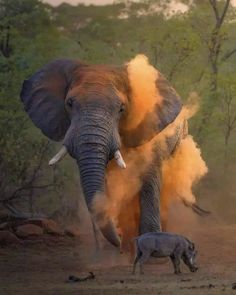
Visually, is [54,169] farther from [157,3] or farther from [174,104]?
[157,3]

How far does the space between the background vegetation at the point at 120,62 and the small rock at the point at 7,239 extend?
1.99 m

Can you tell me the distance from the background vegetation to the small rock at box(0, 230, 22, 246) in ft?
6.52

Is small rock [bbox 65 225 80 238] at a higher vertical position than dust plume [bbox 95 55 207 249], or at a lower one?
lower

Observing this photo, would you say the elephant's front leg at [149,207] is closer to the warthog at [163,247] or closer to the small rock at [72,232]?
the warthog at [163,247]

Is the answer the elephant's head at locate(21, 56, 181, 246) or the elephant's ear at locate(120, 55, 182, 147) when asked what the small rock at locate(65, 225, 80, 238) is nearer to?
the elephant's head at locate(21, 56, 181, 246)

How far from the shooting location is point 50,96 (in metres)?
13.3

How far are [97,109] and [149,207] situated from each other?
2.16m

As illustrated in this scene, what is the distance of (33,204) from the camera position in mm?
20469

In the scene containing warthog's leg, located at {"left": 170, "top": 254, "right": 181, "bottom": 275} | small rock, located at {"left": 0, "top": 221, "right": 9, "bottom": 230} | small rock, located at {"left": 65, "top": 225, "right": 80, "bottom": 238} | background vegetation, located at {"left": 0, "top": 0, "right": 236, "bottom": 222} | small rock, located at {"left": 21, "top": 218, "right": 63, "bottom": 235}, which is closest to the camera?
warthog's leg, located at {"left": 170, "top": 254, "right": 181, "bottom": 275}

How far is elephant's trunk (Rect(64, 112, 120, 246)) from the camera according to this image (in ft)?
35.4

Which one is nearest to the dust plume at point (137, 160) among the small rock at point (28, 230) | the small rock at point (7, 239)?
the small rock at point (7, 239)

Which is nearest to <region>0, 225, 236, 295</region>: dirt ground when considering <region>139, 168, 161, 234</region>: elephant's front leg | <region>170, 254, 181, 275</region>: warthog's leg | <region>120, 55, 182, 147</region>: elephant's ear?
<region>170, 254, 181, 275</region>: warthog's leg

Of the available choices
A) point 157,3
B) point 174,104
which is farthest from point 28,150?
point 157,3

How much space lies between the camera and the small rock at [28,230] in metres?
15.9
